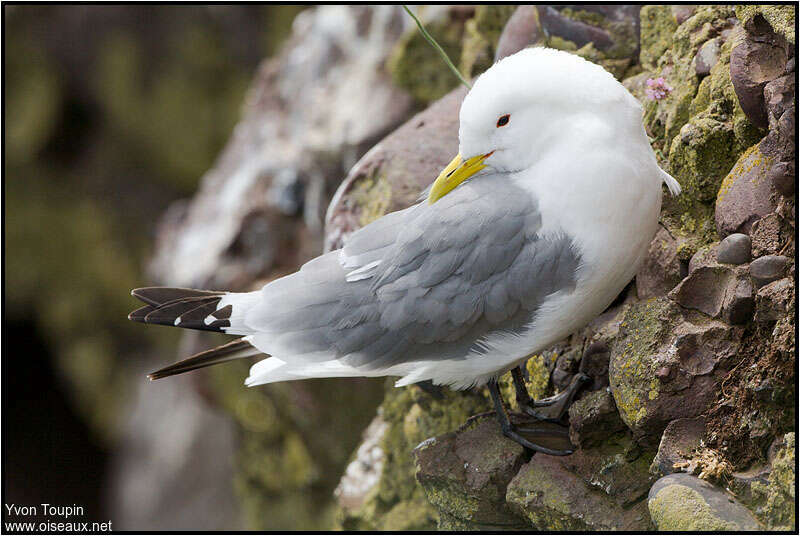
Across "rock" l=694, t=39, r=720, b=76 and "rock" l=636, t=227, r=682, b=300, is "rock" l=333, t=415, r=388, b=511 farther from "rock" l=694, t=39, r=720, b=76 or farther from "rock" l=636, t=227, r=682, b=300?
"rock" l=694, t=39, r=720, b=76

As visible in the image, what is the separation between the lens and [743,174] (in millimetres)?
2012

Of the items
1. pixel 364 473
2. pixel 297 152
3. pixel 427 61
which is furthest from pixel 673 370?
pixel 297 152

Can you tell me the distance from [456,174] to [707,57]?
31.4 inches

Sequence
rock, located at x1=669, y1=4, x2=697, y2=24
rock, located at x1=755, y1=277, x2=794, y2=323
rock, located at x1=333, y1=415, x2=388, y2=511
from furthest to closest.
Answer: rock, located at x1=333, y1=415, x2=388, y2=511, rock, located at x1=669, y1=4, x2=697, y2=24, rock, located at x1=755, y1=277, x2=794, y2=323

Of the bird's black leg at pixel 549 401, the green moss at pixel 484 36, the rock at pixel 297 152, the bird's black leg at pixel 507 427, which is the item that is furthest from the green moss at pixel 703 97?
the rock at pixel 297 152

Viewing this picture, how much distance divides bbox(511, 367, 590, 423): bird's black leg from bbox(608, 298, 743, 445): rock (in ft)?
1.06

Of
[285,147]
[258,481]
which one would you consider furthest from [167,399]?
[285,147]

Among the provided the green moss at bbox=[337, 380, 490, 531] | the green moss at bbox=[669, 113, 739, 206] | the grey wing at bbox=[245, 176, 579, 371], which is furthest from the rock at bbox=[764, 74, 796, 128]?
the green moss at bbox=[337, 380, 490, 531]

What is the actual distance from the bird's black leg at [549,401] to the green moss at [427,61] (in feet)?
5.79

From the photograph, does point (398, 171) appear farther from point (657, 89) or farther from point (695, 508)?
point (695, 508)

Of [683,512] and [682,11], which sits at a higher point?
[682,11]

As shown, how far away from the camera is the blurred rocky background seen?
1888 millimetres

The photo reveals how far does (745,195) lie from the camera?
1984mm

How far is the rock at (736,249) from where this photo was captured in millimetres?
1928
